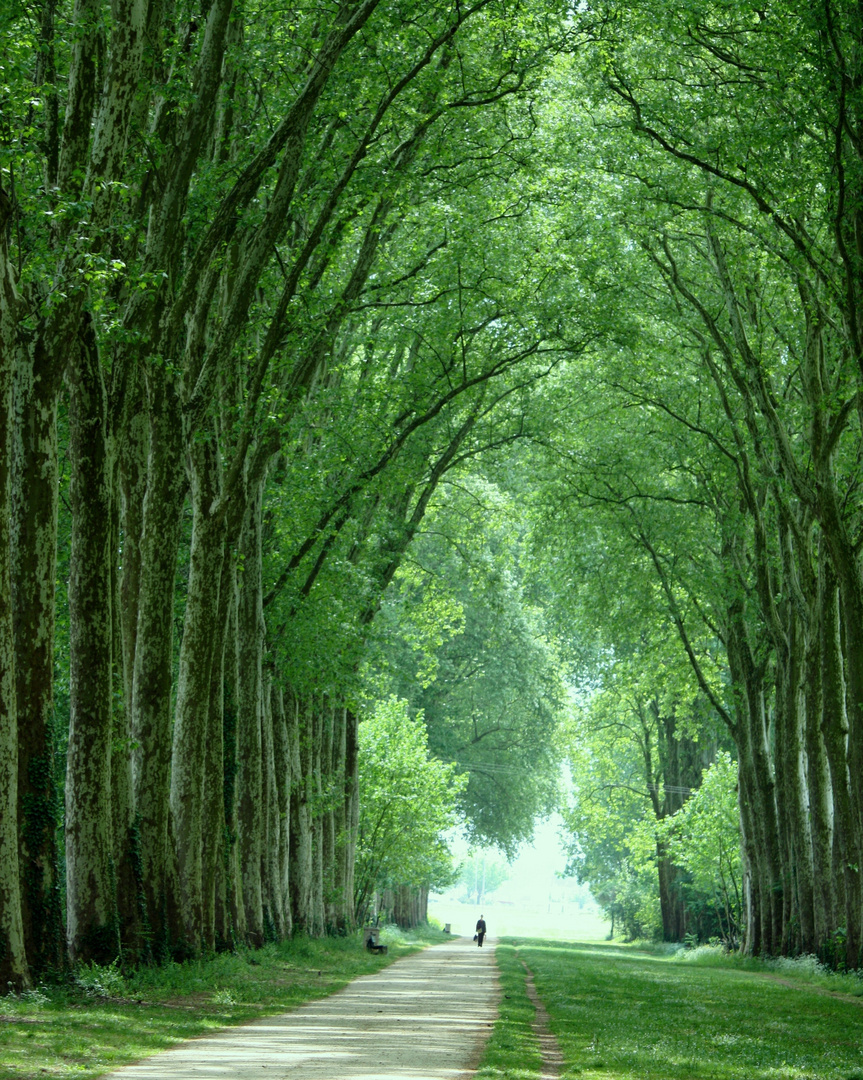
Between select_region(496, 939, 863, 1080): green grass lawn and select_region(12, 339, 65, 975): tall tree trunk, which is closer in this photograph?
select_region(496, 939, 863, 1080): green grass lawn

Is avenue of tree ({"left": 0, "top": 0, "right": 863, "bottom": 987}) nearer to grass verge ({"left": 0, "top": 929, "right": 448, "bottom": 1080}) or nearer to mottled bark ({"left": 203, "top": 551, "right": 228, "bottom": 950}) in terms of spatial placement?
mottled bark ({"left": 203, "top": 551, "right": 228, "bottom": 950})

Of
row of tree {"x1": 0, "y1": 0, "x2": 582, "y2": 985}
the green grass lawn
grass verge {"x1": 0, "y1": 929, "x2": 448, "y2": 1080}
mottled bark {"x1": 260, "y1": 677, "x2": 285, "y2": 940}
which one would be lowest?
the green grass lawn

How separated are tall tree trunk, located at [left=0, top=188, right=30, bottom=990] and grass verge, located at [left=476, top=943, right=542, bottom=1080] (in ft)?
12.9

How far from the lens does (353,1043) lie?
1041 centimetres

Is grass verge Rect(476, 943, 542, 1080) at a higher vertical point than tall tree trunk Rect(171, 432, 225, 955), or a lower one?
lower

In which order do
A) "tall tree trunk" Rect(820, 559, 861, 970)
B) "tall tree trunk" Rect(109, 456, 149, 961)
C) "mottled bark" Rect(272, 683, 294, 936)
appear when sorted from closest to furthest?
"tall tree trunk" Rect(109, 456, 149, 961), "tall tree trunk" Rect(820, 559, 861, 970), "mottled bark" Rect(272, 683, 294, 936)

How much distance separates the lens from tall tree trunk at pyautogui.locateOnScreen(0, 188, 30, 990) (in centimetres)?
1012

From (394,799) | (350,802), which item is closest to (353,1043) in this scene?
(350,802)

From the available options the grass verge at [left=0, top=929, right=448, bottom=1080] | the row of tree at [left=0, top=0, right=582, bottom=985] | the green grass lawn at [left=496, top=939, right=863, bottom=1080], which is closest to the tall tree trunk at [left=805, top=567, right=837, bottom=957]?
the green grass lawn at [left=496, top=939, right=863, bottom=1080]

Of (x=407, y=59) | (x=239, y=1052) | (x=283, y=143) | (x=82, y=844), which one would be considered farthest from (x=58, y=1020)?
(x=407, y=59)

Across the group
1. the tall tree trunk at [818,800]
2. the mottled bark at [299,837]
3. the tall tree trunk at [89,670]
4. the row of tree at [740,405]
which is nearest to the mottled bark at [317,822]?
the mottled bark at [299,837]

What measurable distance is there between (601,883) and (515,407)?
44.3 meters

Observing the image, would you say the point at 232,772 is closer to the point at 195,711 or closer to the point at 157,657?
the point at 195,711

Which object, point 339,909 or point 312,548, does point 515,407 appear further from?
point 339,909
